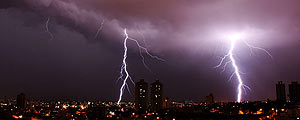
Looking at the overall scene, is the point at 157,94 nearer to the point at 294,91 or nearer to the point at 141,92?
the point at 141,92

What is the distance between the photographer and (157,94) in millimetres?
A: 69812

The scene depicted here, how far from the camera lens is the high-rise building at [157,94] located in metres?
68.4

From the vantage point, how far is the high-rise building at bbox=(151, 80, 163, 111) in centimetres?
6838

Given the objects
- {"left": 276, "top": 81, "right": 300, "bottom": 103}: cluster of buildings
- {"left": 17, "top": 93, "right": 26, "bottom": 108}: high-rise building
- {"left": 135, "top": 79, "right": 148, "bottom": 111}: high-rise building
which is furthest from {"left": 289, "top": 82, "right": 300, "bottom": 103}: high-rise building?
{"left": 17, "top": 93, "right": 26, "bottom": 108}: high-rise building

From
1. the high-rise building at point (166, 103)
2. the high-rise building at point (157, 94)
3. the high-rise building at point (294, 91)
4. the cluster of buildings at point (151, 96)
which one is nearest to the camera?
the high-rise building at point (294, 91)

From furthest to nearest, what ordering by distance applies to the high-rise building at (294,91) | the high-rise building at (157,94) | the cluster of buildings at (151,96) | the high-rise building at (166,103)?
the high-rise building at (166,103) < the high-rise building at (157,94) < the cluster of buildings at (151,96) < the high-rise building at (294,91)

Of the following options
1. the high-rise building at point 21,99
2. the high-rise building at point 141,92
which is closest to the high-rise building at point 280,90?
the high-rise building at point 141,92

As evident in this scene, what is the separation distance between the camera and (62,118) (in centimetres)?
3462

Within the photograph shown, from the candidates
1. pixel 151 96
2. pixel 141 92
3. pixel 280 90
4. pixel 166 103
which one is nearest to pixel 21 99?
pixel 141 92

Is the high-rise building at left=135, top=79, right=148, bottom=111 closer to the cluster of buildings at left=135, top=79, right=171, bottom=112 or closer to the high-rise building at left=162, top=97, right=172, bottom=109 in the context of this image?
the cluster of buildings at left=135, top=79, right=171, bottom=112

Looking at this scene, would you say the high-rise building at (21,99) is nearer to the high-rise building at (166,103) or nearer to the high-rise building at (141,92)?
the high-rise building at (141,92)

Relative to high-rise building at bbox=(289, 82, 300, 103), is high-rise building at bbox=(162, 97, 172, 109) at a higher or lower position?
lower

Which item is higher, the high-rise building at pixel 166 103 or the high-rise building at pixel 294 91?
the high-rise building at pixel 294 91

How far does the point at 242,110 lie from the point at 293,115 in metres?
12.8
